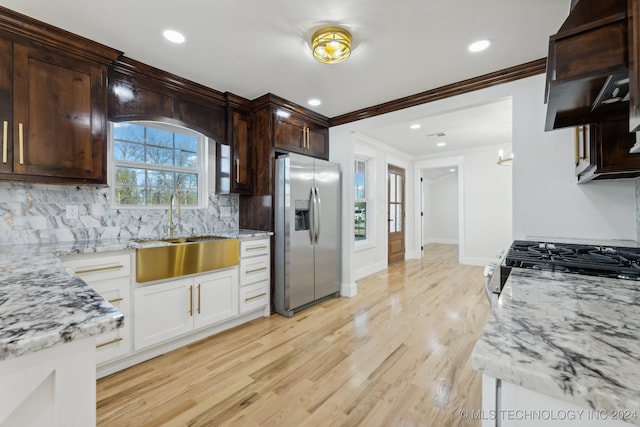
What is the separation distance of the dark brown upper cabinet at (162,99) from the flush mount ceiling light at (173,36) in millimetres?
543

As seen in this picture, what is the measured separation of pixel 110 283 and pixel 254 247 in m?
1.27

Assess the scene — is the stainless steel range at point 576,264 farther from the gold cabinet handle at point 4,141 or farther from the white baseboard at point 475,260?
the white baseboard at point 475,260

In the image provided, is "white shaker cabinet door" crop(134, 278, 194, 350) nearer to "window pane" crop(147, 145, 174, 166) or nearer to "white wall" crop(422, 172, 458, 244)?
"window pane" crop(147, 145, 174, 166)

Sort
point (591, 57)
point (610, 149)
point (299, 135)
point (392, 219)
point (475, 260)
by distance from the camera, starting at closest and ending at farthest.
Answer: point (591, 57), point (610, 149), point (299, 135), point (475, 260), point (392, 219)

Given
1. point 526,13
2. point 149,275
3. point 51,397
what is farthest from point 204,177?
point 526,13

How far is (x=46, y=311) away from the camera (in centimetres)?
72


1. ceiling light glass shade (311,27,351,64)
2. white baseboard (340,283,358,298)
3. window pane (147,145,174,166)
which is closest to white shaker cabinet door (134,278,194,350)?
window pane (147,145,174,166)

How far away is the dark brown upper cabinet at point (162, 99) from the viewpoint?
235 cm

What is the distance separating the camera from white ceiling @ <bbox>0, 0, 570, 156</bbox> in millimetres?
1766

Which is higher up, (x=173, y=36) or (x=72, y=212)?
(x=173, y=36)

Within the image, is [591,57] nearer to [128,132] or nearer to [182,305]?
[182,305]

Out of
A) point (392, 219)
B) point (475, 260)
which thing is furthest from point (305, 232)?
point (475, 260)

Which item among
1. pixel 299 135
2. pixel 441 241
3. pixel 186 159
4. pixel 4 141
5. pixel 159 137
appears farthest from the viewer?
pixel 441 241

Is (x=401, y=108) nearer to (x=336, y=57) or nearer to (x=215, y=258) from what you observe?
(x=336, y=57)
